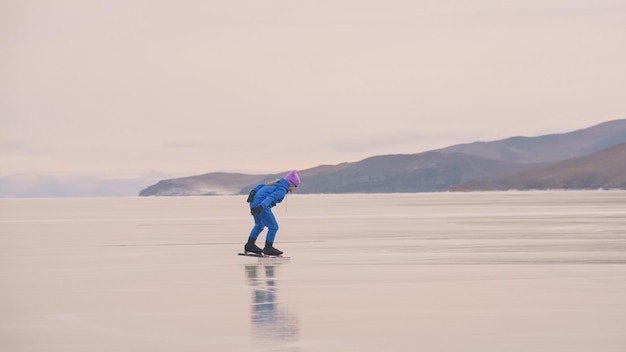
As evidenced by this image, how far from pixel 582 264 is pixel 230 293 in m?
7.16

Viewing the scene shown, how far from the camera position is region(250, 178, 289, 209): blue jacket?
24.4 meters

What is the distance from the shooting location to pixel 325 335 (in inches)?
468

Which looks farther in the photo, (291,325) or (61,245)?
(61,245)

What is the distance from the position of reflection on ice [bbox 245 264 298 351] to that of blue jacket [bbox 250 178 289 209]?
5.19 meters

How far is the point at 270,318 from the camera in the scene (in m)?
13.3

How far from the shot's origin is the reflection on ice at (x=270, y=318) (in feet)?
37.9

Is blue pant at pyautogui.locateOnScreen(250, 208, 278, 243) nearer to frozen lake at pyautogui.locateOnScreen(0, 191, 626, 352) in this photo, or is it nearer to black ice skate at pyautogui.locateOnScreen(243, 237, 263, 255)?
black ice skate at pyautogui.locateOnScreen(243, 237, 263, 255)

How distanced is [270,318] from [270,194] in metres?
11.3

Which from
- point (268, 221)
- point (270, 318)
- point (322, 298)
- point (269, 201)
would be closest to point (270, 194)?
point (269, 201)

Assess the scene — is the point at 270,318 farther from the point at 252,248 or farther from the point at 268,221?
the point at 252,248

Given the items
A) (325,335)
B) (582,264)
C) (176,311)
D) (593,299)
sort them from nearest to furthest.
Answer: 1. (325,335)
2. (176,311)
3. (593,299)
4. (582,264)

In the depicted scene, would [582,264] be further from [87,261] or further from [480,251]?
[87,261]

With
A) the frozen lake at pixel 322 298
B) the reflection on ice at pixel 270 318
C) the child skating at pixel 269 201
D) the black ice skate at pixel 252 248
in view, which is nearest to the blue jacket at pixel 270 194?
the child skating at pixel 269 201

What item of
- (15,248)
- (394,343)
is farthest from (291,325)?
(15,248)
